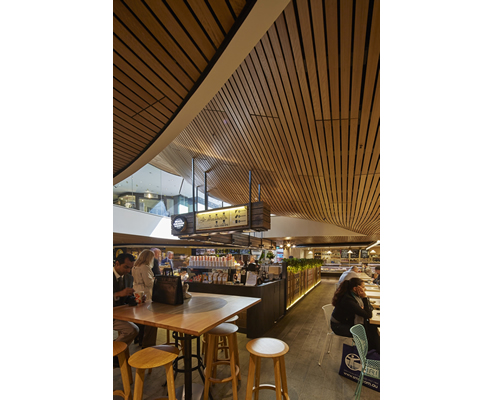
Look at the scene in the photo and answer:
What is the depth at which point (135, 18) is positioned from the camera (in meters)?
1.84

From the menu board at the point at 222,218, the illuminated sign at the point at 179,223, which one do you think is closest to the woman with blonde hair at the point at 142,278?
the menu board at the point at 222,218

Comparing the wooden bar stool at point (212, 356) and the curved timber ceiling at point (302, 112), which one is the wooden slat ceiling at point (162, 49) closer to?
the curved timber ceiling at point (302, 112)

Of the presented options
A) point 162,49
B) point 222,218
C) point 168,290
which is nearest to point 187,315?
point 168,290

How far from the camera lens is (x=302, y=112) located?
137 inches

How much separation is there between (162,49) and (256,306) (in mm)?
4722

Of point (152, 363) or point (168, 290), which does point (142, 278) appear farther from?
point (152, 363)

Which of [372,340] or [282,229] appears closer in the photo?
[372,340]

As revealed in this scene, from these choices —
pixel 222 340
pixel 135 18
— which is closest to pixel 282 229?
pixel 222 340
